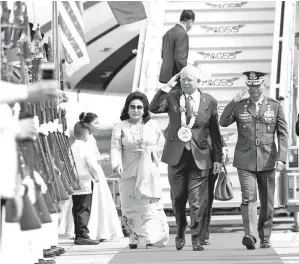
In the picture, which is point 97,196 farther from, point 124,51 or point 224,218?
point 124,51

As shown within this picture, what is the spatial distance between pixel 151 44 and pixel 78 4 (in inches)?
109

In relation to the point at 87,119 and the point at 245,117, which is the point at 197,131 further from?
the point at 87,119

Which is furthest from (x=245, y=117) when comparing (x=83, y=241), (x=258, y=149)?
(x=83, y=241)

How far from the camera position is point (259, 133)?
14414 mm

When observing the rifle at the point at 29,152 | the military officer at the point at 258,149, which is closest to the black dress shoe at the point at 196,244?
the military officer at the point at 258,149

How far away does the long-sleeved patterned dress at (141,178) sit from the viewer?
48.3 ft

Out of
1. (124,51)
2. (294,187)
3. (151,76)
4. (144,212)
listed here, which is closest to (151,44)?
(151,76)

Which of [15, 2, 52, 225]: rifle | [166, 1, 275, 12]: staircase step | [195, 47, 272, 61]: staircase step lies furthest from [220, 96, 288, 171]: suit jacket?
[166, 1, 275, 12]: staircase step

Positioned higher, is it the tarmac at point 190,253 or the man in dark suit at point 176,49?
the man in dark suit at point 176,49

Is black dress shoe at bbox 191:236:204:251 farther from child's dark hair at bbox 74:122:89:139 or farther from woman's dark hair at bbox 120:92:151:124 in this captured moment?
child's dark hair at bbox 74:122:89:139

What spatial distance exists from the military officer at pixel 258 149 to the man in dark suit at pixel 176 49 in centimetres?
294

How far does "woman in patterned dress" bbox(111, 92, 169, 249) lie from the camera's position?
48.3 ft

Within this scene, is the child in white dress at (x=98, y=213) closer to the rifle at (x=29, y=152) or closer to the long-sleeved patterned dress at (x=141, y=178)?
the long-sleeved patterned dress at (x=141, y=178)

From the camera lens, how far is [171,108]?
47.1 ft
